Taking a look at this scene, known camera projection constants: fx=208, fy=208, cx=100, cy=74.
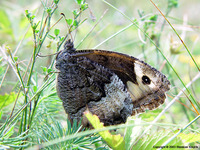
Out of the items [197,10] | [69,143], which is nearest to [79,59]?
[69,143]

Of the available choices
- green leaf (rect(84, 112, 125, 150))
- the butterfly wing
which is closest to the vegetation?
green leaf (rect(84, 112, 125, 150))

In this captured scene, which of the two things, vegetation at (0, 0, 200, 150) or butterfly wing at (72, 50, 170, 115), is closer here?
vegetation at (0, 0, 200, 150)

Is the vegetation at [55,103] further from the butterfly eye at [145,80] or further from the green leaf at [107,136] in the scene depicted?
the butterfly eye at [145,80]

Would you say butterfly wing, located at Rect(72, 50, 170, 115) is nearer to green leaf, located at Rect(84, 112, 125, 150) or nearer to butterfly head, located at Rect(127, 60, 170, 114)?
butterfly head, located at Rect(127, 60, 170, 114)

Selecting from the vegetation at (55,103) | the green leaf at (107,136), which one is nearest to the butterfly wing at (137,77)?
the vegetation at (55,103)

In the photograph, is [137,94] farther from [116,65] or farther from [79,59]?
[79,59]

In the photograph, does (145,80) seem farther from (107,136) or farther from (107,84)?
(107,136)

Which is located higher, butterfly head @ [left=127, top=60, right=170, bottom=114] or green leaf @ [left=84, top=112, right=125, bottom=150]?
butterfly head @ [left=127, top=60, right=170, bottom=114]

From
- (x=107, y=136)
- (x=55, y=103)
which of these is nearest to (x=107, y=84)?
(x=55, y=103)
